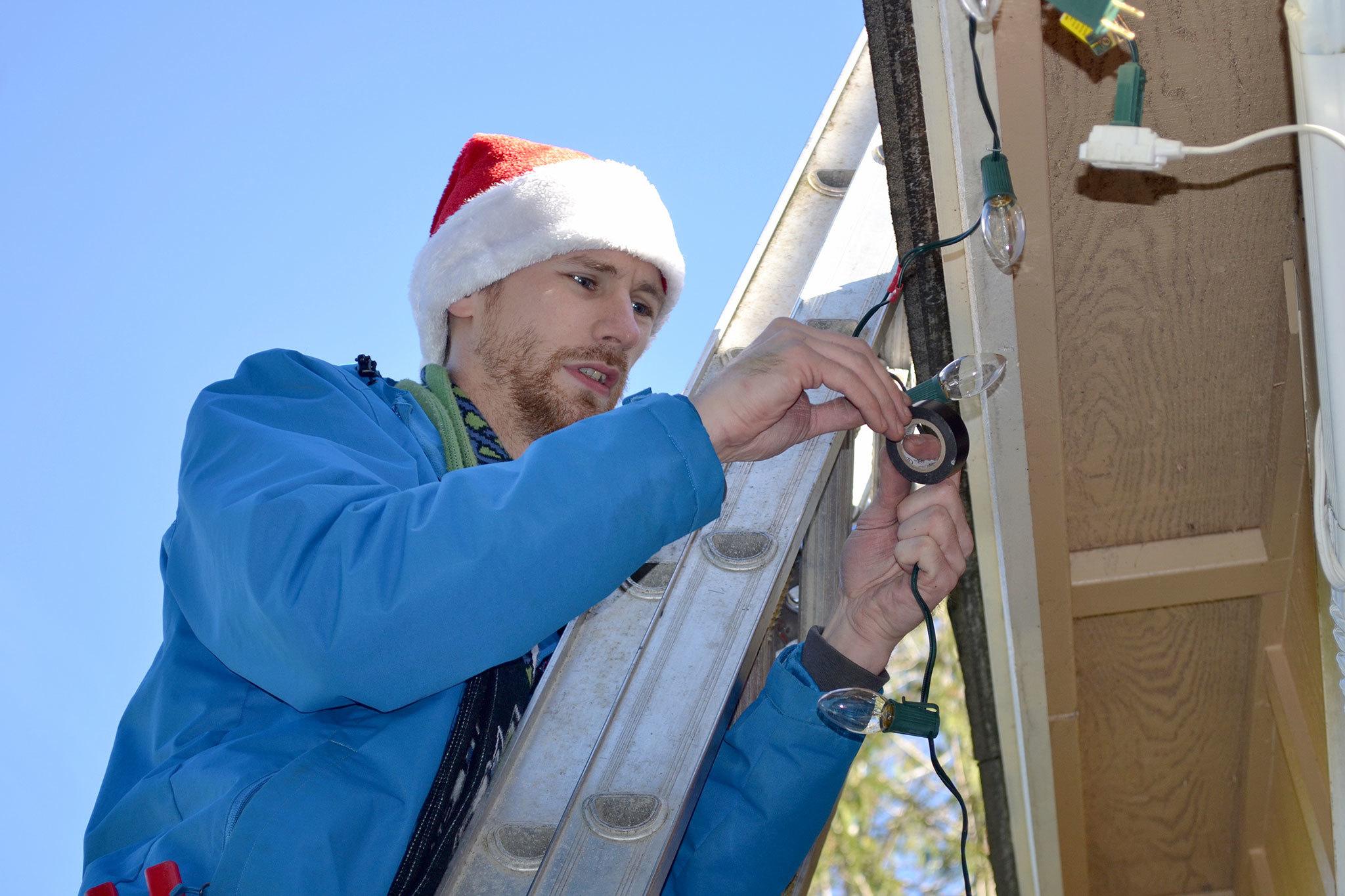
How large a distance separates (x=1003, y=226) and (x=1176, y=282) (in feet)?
1.36

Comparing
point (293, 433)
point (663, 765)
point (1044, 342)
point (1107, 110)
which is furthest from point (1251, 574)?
point (293, 433)

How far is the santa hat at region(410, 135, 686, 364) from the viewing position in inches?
111

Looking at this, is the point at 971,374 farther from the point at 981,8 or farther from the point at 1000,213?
the point at 981,8

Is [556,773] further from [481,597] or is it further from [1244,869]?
[1244,869]

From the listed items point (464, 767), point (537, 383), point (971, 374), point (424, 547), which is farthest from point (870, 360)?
point (537, 383)

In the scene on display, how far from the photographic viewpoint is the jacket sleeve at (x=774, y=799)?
2109 mm

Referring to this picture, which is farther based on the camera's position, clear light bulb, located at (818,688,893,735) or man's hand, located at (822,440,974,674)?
man's hand, located at (822,440,974,674)

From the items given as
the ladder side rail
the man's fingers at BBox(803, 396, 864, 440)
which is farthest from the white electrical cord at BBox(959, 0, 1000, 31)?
the ladder side rail

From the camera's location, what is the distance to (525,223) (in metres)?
2.84

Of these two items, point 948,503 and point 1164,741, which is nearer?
point 948,503

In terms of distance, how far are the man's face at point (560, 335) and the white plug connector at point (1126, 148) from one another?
1.49 m

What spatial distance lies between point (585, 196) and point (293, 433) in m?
1.26

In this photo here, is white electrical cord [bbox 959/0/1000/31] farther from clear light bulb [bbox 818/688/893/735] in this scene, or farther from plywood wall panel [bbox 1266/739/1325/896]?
plywood wall panel [bbox 1266/739/1325/896]

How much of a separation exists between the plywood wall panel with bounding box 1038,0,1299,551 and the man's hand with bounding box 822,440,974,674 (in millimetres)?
255
